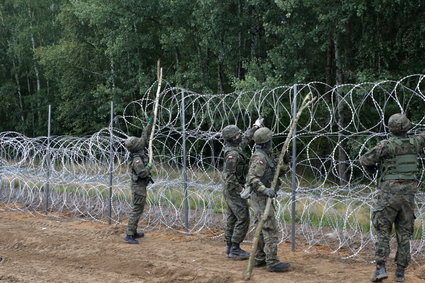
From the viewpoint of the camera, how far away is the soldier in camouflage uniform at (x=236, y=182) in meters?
7.36

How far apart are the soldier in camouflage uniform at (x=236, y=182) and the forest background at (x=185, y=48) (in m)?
7.83

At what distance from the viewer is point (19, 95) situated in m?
29.2

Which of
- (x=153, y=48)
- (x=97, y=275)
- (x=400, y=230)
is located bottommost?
(x=97, y=275)

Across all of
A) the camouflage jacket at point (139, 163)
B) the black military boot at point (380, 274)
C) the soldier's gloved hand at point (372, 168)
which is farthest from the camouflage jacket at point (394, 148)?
the camouflage jacket at point (139, 163)

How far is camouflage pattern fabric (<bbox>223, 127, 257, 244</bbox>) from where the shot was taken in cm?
736

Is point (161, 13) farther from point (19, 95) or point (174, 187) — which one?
point (174, 187)

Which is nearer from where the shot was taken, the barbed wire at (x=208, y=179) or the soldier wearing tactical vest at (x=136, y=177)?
the barbed wire at (x=208, y=179)

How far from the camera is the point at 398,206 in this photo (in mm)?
6062

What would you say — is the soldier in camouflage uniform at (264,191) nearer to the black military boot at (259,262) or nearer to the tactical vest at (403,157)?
the black military boot at (259,262)

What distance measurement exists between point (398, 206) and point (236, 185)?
2.29m

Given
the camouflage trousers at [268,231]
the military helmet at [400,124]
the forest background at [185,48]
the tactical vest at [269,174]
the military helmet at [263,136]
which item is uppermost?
the forest background at [185,48]

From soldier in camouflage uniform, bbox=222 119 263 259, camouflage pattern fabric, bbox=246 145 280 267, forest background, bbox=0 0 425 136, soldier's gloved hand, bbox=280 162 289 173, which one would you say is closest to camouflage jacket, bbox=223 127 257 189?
soldier in camouflage uniform, bbox=222 119 263 259

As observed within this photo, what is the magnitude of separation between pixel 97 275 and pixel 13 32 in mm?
24827

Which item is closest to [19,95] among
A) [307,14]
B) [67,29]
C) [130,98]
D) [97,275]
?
[67,29]
